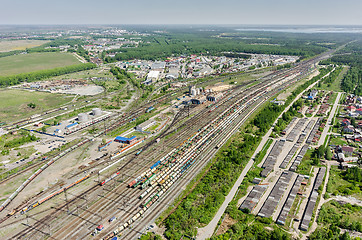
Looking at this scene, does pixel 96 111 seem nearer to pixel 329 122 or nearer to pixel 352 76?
pixel 329 122

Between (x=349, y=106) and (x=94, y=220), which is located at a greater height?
(x=349, y=106)

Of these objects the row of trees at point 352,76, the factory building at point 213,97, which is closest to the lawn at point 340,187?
the factory building at point 213,97

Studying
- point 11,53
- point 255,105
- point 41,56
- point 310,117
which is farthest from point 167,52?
point 310,117

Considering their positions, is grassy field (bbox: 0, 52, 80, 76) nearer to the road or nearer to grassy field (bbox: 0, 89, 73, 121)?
grassy field (bbox: 0, 89, 73, 121)

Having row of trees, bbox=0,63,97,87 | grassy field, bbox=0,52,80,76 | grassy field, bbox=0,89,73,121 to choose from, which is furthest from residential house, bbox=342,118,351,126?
grassy field, bbox=0,52,80,76

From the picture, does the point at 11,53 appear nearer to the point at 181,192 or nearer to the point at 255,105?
the point at 255,105

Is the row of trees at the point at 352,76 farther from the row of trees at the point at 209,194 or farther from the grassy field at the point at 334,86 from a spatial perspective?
the row of trees at the point at 209,194
